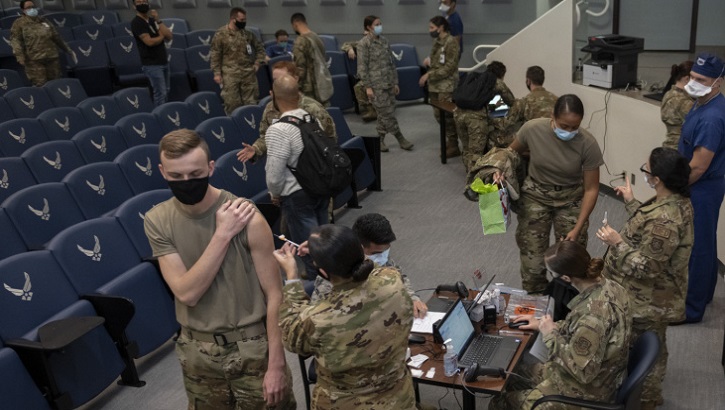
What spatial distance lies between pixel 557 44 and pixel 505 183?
367 centimetres

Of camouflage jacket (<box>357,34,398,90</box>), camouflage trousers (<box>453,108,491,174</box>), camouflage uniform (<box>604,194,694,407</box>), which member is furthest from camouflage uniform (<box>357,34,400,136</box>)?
camouflage uniform (<box>604,194,694,407</box>)

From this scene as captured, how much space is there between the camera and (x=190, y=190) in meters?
2.40

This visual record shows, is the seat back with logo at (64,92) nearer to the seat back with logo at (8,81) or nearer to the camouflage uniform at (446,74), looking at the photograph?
the seat back with logo at (8,81)

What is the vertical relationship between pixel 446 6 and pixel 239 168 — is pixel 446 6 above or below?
above

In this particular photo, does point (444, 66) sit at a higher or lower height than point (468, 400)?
higher

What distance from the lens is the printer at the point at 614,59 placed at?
21.1 feet

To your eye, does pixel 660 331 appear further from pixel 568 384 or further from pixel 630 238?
pixel 568 384

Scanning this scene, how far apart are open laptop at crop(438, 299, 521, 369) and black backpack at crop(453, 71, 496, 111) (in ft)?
13.3

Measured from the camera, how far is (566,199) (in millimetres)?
4285

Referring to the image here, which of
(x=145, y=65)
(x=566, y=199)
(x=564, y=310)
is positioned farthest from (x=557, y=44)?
(x=145, y=65)

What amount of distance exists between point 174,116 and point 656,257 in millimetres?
5167

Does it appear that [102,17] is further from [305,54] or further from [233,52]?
[305,54]

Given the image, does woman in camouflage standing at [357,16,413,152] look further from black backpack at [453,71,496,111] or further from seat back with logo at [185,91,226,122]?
seat back with logo at [185,91,226,122]

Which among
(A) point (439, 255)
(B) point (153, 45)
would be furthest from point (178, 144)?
(B) point (153, 45)
